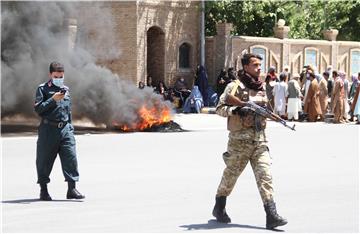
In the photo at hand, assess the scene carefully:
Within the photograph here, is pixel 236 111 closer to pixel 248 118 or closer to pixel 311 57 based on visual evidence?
pixel 248 118

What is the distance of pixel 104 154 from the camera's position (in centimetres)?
1530

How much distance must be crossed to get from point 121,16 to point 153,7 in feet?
4.23

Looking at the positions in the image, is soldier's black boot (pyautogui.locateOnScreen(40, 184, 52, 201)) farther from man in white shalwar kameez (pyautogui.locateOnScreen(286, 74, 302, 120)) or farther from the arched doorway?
the arched doorway

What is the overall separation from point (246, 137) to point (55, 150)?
8.56 feet

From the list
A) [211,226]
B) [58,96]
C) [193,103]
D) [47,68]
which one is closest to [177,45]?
[193,103]

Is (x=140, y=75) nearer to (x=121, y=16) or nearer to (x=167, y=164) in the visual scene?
(x=121, y=16)

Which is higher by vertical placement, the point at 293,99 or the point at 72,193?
the point at 293,99

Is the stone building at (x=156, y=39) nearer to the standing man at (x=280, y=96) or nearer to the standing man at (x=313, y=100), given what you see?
the standing man at (x=280, y=96)

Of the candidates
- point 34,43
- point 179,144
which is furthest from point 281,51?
point 179,144

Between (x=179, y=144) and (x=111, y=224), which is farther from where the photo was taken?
(x=179, y=144)

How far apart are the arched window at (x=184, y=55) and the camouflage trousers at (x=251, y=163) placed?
2300 centimetres

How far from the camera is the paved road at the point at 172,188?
8312mm

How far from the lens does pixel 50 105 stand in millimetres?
9680

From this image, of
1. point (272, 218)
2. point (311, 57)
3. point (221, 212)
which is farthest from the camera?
point (311, 57)
